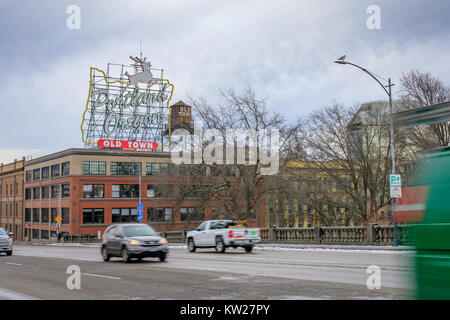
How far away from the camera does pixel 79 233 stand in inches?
2815

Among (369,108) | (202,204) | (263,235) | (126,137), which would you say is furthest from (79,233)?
(369,108)

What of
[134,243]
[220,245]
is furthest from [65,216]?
[134,243]

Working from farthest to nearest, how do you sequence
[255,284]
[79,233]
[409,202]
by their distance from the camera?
[79,233] < [255,284] < [409,202]

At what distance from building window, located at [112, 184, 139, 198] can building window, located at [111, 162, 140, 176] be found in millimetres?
1788

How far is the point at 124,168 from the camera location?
76500mm

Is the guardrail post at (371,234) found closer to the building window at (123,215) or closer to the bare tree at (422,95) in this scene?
the bare tree at (422,95)

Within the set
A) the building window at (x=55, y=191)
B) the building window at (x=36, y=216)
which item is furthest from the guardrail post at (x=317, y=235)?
the building window at (x=36, y=216)

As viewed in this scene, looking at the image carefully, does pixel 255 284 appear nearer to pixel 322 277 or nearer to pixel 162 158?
pixel 322 277

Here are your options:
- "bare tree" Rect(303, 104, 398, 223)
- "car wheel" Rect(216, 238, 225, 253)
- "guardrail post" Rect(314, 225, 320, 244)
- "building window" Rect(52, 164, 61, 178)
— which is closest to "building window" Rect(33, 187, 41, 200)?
"building window" Rect(52, 164, 61, 178)

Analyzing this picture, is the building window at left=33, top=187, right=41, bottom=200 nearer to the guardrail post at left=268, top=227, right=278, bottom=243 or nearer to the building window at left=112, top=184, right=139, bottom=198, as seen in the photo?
the building window at left=112, top=184, right=139, bottom=198

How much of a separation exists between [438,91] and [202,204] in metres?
20.4

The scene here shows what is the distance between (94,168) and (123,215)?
317 inches

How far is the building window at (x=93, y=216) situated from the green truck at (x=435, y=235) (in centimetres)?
7124

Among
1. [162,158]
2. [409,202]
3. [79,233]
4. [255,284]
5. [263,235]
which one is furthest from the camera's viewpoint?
[162,158]
